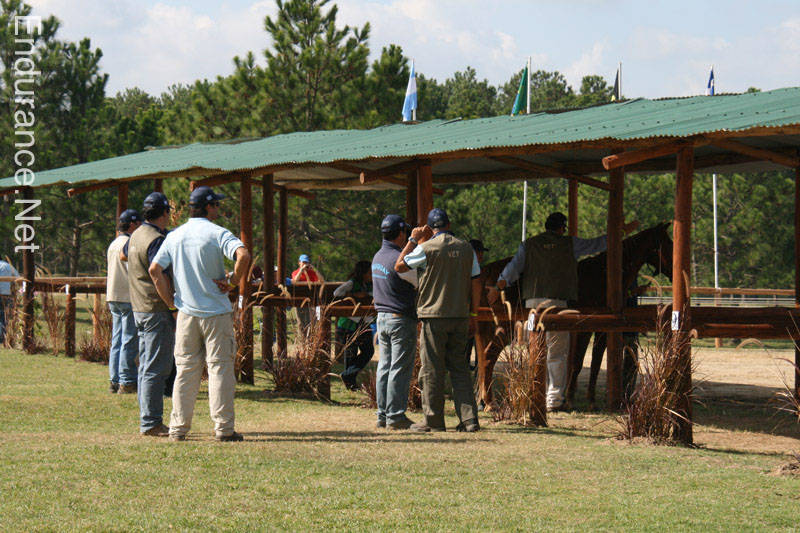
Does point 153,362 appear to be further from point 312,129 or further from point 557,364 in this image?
point 312,129

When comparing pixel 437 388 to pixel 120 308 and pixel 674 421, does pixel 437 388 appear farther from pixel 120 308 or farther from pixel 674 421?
pixel 120 308

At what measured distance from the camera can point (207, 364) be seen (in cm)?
684

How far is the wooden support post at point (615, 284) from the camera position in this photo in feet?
30.8

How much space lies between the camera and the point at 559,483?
5945mm

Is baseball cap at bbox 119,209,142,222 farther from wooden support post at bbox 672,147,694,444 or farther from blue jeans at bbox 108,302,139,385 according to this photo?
wooden support post at bbox 672,147,694,444

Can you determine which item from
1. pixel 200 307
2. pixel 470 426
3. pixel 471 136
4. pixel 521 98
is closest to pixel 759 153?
pixel 471 136

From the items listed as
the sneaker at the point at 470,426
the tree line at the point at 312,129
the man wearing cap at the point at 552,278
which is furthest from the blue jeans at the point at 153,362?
the tree line at the point at 312,129

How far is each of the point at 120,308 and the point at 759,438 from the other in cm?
661

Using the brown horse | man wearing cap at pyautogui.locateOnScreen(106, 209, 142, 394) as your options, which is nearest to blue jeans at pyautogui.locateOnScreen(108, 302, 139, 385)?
man wearing cap at pyautogui.locateOnScreen(106, 209, 142, 394)

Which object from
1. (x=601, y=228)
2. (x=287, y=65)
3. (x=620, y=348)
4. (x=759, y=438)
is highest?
(x=287, y=65)

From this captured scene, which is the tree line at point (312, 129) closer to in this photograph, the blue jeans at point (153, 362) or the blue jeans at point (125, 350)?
the blue jeans at point (125, 350)

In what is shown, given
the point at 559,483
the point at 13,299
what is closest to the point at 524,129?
the point at 559,483

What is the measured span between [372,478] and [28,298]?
1045 centimetres

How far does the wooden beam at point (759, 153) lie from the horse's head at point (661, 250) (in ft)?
3.43
